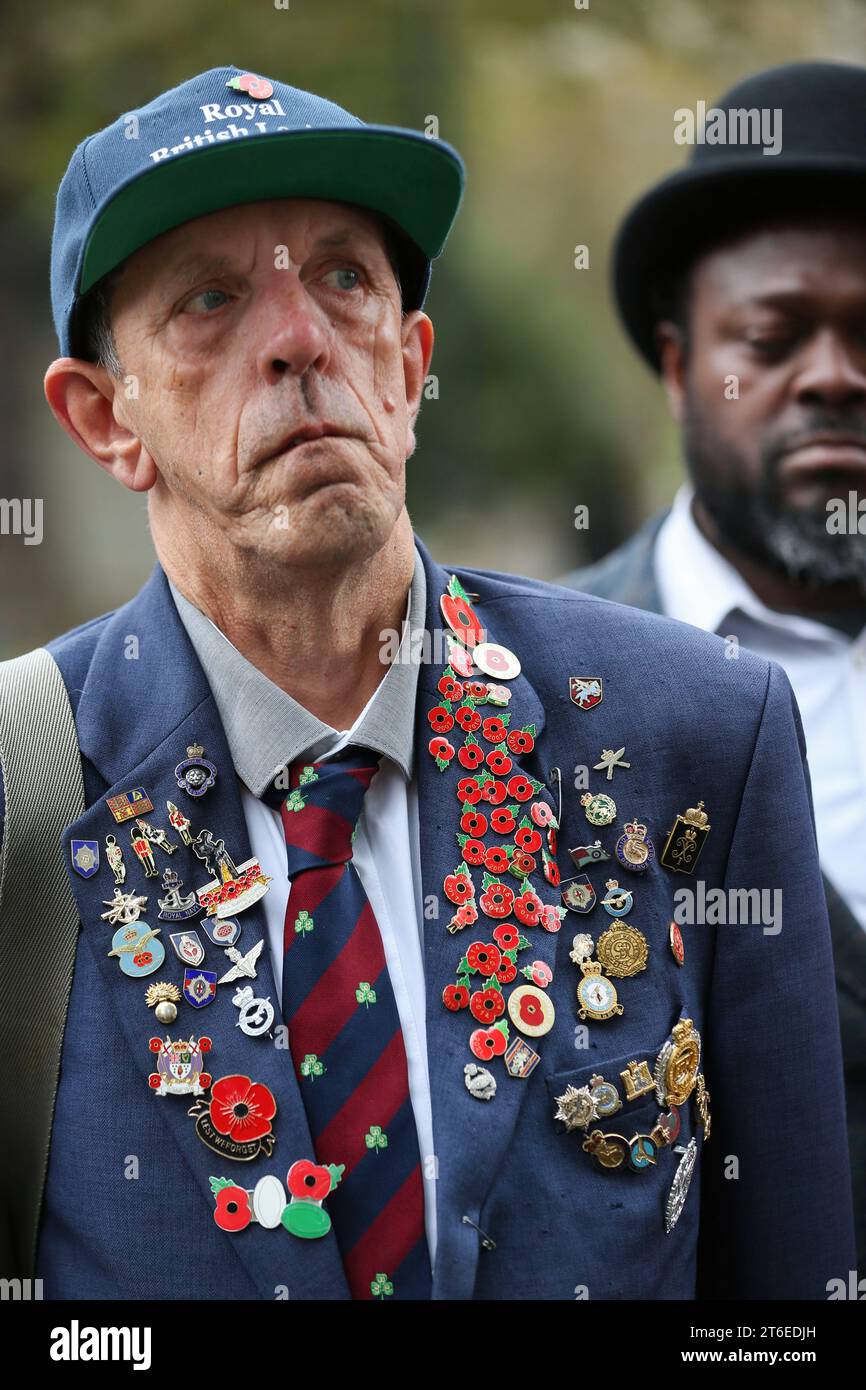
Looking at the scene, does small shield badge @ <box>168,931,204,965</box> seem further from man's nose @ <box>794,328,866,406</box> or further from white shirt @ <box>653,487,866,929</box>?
man's nose @ <box>794,328,866,406</box>

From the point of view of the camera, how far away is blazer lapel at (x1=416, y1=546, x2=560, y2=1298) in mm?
2068

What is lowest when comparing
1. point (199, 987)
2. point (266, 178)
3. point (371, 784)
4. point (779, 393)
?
point (199, 987)

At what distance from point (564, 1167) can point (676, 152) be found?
25.4 feet

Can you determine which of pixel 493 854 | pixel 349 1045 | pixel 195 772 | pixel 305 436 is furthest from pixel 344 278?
pixel 349 1045

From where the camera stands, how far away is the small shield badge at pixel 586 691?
2.52 metres

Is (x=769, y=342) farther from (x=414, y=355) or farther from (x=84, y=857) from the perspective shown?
(x=84, y=857)

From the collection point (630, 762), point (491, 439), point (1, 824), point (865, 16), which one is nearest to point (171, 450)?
point (1, 824)

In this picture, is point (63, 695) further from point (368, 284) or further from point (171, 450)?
point (368, 284)

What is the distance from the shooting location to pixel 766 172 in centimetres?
380

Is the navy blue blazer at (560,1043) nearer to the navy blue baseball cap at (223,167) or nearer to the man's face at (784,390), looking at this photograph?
the navy blue baseball cap at (223,167)

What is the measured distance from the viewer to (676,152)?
889cm

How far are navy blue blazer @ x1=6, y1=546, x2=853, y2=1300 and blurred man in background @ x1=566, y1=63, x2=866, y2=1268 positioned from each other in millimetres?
1152

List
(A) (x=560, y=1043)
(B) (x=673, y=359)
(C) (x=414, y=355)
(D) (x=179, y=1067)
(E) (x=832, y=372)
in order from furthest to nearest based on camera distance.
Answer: (B) (x=673, y=359) < (E) (x=832, y=372) < (C) (x=414, y=355) < (A) (x=560, y=1043) < (D) (x=179, y=1067)

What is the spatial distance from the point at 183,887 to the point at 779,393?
218 centimetres
